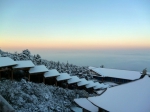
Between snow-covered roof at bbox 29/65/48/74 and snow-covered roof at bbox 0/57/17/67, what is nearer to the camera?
snow-covered roof at bbox 0/57/17/67

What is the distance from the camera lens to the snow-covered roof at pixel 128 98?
844 cm

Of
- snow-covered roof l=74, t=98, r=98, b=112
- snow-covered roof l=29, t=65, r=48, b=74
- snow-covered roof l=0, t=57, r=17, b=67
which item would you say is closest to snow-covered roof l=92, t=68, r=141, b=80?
snow-covered roof l=29, t=65, r=48, b=74

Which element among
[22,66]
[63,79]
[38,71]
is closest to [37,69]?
[38,71]

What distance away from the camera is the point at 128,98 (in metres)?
9.21

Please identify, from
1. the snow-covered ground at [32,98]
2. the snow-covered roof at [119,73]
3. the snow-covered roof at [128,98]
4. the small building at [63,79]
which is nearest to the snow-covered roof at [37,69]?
the small building at [63,79]

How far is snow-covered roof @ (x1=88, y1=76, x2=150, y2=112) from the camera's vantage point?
8.44 metres

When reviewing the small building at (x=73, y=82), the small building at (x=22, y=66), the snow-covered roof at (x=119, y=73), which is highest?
the small building at (x=22, y=66)

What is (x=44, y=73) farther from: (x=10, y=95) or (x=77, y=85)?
(x=10, y=95)

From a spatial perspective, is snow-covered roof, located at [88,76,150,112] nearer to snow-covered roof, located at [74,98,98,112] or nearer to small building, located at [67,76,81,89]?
snow-covered roof, located at [74,98,98,112]

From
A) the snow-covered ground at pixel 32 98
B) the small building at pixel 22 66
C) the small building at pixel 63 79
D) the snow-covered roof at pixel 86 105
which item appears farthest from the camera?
the small building at pixel 63 79

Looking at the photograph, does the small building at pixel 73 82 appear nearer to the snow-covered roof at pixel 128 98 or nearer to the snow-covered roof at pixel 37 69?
→ the snow-covered roof at pixel 37 69

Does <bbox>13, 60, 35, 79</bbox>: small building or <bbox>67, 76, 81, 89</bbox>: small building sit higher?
<bbox>13, 60, 35, 79</bbox>: small building

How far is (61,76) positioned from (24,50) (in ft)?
29.9

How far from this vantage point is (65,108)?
1298cm
